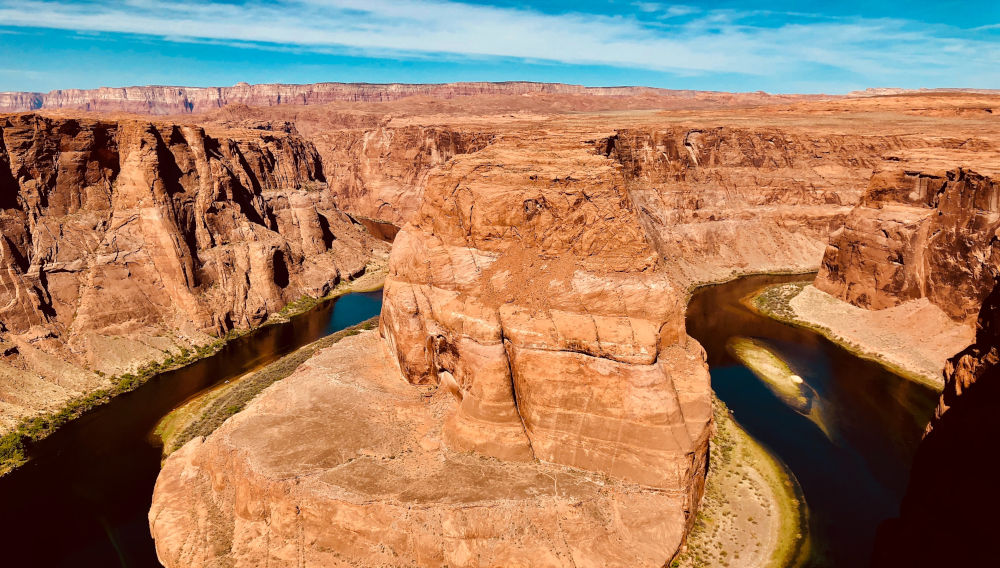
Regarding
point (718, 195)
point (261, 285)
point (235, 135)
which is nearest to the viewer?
point (261, 285)

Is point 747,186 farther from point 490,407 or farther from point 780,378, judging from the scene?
point 490,407

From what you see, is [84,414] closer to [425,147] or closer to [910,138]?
[425,147]

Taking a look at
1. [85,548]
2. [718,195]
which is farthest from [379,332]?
[718,195]

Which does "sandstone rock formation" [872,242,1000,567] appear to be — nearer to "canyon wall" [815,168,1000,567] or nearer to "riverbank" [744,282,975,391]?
"canyon wall" [815,168,1000,567]

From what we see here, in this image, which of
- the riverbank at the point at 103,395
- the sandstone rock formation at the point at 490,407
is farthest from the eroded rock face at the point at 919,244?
the riverbank at the point at 103,395

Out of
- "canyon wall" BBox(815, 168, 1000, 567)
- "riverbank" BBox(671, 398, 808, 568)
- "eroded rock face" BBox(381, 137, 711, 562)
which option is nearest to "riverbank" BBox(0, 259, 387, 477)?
"eroded rock face" BBox(381, 137, 711, 562)

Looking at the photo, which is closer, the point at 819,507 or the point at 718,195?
the point at 819,507

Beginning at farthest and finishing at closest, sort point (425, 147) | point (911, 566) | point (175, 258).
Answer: point (425, 147)
point (175, 258)
point (911, 566)
